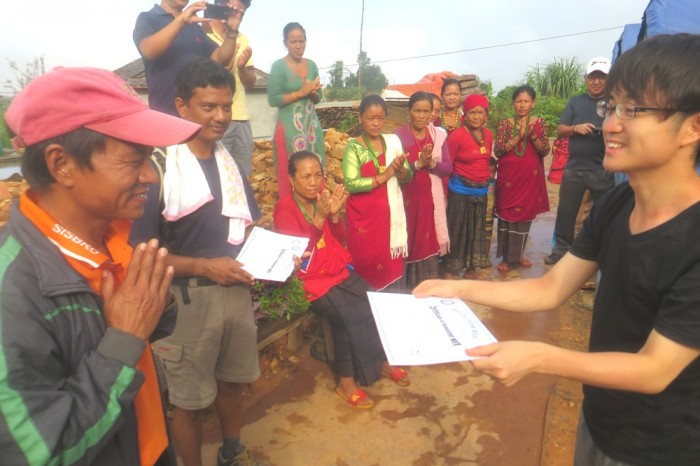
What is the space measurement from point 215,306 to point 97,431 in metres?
1.14

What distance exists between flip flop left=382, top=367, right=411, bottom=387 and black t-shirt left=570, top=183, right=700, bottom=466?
6.40 feet

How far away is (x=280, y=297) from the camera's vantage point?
9.97ft

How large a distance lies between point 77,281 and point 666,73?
1670mm

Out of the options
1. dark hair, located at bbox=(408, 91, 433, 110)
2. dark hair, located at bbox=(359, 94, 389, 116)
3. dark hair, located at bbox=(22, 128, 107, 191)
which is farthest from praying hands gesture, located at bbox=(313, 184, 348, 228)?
dark hair, located at bbox=(22, 128, 107, 191)

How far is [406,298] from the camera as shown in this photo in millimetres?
1813

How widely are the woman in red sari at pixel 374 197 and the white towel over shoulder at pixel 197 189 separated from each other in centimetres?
173

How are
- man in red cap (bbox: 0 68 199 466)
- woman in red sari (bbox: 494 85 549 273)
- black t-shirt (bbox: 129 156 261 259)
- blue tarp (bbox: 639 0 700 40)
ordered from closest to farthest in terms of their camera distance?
man in red cap (bbox: 0 68 199 466) < black t-shirt (bbox: 129 156 261 259) < blue tarp (bbox: 639 0 700 40) < woman in red sari (bbox: 494 85 549 273)

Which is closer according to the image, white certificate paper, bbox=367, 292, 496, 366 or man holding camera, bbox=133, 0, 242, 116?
white certificate paper, bbox=367, 292, 496, 366

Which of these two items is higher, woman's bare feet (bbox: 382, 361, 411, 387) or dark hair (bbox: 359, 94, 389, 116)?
dark hair (bbox: 359, 94, 389, 116)

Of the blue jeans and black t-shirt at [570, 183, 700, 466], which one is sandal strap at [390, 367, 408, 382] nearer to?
black t-shirt at [570, 183, 700, 466]

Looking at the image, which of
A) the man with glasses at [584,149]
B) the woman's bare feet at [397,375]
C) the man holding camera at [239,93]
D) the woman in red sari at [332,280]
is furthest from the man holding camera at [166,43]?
the man with glasses at [584,149]

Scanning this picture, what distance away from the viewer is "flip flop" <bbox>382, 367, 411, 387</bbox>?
3394 mm

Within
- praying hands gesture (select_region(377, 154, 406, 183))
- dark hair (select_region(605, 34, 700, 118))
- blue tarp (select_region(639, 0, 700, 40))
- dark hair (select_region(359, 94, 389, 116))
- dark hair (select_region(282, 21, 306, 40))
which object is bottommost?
praying hands gesture (select_region(377, 154, 406, 183))

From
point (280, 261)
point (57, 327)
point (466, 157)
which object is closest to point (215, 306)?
point (280, 261)
